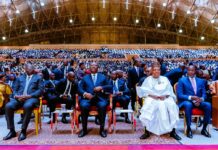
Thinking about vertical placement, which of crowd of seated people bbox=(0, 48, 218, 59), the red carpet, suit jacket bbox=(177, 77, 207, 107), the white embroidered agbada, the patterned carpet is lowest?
the red carpet

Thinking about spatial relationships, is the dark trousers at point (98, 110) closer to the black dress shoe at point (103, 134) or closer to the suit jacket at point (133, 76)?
the black dress shoe at point (103, 134)

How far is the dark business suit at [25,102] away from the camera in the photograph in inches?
247

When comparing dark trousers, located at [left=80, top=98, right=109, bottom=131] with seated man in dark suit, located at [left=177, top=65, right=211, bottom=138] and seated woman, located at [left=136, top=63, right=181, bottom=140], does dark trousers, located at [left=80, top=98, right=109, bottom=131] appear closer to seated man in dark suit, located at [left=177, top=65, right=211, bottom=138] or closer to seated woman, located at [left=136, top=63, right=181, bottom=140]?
seated woman, located at [left=136, top=63, right=181, bottom=140]

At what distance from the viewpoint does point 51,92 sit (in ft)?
27.9

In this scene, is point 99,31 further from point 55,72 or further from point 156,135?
point 156,135

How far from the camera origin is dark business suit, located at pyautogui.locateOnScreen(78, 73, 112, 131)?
21.2 feet

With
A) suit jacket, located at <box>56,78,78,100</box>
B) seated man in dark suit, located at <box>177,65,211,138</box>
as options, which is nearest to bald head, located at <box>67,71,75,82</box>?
suit jacket, located at <box>56,78,78,100</box>

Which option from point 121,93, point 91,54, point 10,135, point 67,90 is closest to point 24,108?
point 10,135

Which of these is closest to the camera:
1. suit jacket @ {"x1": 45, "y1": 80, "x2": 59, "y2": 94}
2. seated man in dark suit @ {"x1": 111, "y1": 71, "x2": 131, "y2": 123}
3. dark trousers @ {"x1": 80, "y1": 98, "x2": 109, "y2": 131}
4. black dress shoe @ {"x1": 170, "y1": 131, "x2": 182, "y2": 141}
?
black dress shoe @ {"x1": 170, "y1": 131, "x2": 182, "y2": 141}

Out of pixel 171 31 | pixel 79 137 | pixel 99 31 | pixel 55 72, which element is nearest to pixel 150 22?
pixel 171 31

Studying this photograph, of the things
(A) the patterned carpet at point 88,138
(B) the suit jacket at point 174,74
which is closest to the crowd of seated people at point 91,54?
(B) the suit jacket at point 174,74

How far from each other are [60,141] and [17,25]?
4027 cm

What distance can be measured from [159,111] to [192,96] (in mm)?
731

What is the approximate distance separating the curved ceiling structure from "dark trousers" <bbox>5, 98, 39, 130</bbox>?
1254 inches
